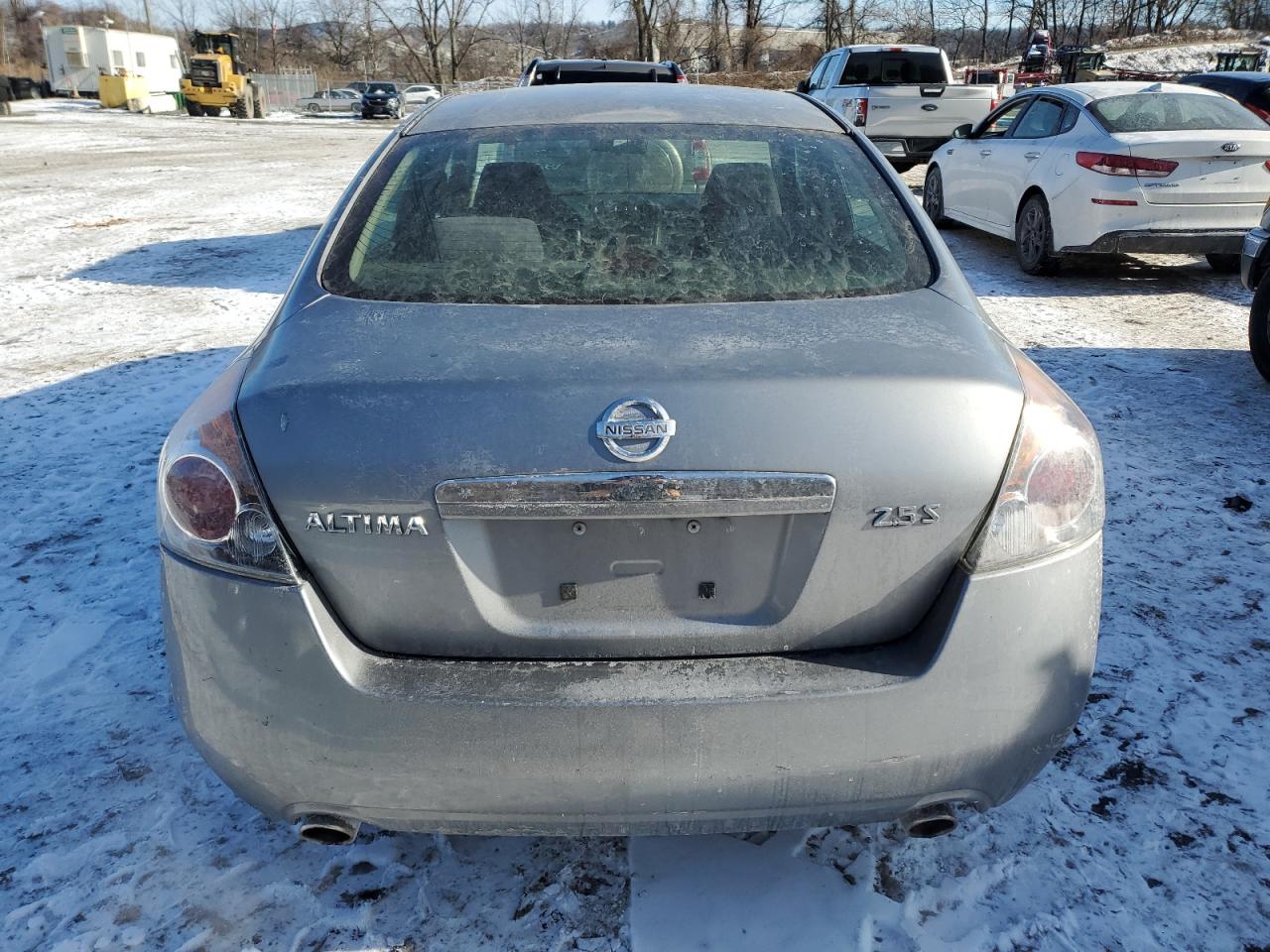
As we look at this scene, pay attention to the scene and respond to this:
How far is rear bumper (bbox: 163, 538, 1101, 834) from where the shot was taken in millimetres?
1770

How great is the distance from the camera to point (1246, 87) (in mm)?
11359

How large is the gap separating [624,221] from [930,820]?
1543 mm

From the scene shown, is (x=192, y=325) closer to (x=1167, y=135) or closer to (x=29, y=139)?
(x=1167, y=135)

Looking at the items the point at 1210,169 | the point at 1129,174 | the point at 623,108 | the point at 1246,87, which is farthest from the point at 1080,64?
the point at 623,108

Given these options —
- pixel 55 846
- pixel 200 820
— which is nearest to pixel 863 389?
pixel 200 820

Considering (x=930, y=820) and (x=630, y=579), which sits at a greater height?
(x=630, y=579)

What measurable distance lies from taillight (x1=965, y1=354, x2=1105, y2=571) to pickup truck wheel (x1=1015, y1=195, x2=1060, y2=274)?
717 cm

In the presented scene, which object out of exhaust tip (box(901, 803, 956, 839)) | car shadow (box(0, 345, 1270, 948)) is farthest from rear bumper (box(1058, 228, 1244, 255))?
exhaust tip (box(901, 803, 956, 839))

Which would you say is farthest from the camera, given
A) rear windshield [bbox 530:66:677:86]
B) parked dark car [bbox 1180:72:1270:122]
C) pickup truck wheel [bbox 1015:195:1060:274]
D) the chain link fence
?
the chain link fence

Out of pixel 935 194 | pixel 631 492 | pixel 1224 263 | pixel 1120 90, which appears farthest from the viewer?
pixel 935 194

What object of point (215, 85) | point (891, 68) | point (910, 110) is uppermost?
point (215, 85)

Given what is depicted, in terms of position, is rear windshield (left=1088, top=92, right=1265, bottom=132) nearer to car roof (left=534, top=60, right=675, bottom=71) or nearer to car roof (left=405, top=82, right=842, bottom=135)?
car roof (left=534, top=60, right=675, bottom=71)

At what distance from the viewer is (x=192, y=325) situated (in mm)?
7160

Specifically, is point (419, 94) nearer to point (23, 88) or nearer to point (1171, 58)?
point (23, 88)
